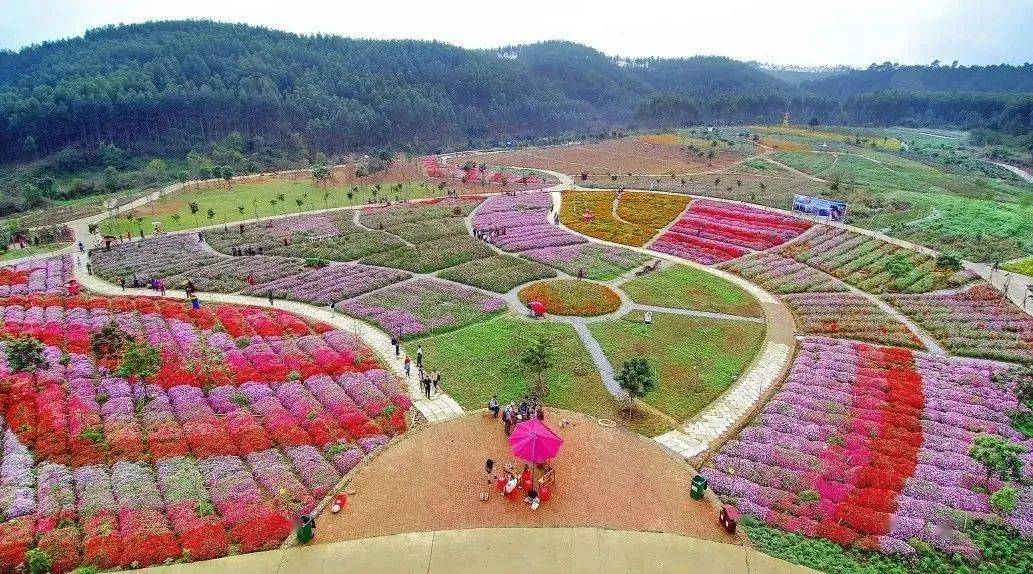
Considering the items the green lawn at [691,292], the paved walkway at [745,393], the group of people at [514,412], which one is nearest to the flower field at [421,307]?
the paved walkway at [745,393]

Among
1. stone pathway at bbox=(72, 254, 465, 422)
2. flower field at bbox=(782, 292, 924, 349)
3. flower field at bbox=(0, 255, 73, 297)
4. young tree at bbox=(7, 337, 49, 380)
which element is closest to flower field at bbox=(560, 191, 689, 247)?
flower field at bbox=(782, 292, 924, 349)

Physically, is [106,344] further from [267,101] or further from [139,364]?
[267,101]

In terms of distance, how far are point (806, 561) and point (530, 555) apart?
915 centimetres

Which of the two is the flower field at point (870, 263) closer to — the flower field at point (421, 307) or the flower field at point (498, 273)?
the flower field at point (498, 273)

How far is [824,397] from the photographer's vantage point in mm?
28797

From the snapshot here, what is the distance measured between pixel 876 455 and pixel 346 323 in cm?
3116

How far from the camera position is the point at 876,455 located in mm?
23953

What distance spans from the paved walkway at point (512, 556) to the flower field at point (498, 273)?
26.5 metres

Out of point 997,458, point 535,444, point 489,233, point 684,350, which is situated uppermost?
point 489,233

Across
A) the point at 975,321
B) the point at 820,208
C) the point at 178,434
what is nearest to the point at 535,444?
the point at 178,434

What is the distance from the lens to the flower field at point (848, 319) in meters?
36.2

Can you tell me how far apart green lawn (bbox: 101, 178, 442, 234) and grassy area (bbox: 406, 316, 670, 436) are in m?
45.9

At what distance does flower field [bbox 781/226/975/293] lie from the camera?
44344mm

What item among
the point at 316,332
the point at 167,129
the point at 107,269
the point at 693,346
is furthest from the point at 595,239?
the point at 167,129
